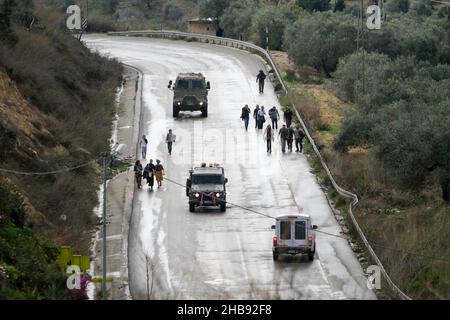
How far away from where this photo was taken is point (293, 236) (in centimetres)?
3459

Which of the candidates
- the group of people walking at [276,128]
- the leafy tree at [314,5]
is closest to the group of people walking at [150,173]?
the group of people walking at [276,128]

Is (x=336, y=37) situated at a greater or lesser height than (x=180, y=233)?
greater

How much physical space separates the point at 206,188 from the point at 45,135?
8.27 m

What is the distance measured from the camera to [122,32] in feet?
307

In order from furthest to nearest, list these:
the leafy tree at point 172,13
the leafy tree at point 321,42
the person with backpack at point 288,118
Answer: the leafy tree at point 172,13 → the leafy tree at point 321,42 → the person with backpack at point 288,118

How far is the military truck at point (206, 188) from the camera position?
134 feet

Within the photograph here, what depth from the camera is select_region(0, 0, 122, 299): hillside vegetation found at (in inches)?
1234

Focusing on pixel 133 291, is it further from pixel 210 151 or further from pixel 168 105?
pixel 168 105

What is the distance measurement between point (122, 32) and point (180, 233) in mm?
57129

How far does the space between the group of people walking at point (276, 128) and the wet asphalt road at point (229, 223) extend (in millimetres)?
542

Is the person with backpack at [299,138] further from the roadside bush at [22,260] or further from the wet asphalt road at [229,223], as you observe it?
the roadside bush at [22,260]

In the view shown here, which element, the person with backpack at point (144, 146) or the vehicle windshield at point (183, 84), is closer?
the person with backpack at point (144, 146)

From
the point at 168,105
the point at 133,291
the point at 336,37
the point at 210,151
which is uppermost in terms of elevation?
the point at 336,37

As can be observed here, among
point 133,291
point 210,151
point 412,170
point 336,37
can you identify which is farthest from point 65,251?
point 336,37
